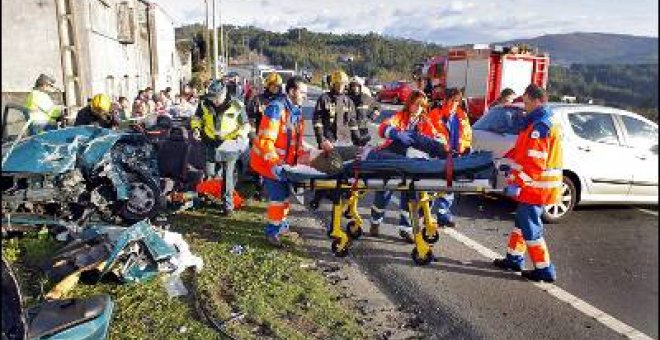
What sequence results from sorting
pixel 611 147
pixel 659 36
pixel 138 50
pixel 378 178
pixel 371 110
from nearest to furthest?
pixel 659 36 < pixel 378 178 < pixel 611 147 < pixel 371 110 < pixel 138 50

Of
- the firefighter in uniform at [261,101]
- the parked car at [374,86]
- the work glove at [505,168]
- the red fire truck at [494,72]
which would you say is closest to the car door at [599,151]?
the work glove at [505,168]

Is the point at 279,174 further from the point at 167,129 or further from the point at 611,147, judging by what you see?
the point at 611,147

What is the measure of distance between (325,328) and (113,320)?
5.18 ft

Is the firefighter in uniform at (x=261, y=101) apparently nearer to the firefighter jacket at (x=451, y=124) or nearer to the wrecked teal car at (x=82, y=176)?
the wrecked teal car at (x=82, y=176)

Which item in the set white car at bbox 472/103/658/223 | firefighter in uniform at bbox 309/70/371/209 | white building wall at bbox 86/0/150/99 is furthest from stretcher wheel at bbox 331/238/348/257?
white building wall at bbox 86/0/150/99

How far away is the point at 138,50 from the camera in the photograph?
2055cm

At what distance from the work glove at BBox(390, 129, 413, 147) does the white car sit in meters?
1.49

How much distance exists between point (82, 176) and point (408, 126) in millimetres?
3588

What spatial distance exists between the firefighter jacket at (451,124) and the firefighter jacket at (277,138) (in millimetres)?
1690

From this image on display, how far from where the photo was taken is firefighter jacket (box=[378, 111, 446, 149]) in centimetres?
613

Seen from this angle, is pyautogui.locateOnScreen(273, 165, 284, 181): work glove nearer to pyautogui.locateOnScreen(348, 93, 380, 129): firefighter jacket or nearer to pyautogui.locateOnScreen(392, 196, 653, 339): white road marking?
pyautogui.locateOnScreen(348, 93, 380, 129): firefighter jacket

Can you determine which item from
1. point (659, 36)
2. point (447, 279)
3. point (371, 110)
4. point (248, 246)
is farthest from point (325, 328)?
point (371, 110)

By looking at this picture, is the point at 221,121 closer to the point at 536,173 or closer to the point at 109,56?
the point at 536,173

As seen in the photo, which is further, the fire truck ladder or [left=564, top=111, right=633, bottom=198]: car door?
the fire truck ladder
